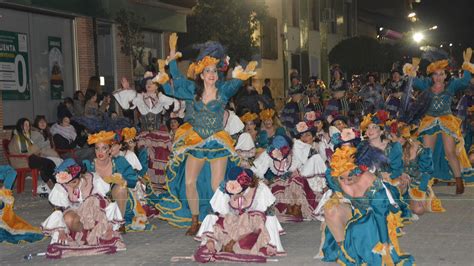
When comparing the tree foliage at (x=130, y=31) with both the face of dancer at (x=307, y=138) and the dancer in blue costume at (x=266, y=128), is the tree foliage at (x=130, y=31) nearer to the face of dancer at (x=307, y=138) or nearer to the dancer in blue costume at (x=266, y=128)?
the dancer in blue costume at (x=266, y=128)

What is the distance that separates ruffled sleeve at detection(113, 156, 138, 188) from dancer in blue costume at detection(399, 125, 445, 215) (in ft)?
10.9

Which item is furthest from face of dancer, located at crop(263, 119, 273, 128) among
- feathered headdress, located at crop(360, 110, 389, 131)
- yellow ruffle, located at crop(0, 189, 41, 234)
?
yellow ruffle, located at crop(0, 189, 41, 234)

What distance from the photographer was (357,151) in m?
7.82

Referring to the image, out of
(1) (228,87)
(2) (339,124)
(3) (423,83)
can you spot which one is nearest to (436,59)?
(3) (423,83)

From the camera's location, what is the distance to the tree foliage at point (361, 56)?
1661 inches

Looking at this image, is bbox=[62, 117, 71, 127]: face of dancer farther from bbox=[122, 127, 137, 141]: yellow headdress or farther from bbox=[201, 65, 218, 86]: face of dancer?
bbox=[201, 65, 218, 86]: face of dancer

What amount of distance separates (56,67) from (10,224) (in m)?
9.97

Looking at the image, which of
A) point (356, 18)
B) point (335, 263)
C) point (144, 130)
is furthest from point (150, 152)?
point (356, 18)

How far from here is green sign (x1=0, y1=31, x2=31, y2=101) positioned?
56.4 ft

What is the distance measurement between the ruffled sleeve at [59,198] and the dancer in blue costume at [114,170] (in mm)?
655

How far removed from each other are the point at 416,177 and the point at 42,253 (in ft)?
15.7

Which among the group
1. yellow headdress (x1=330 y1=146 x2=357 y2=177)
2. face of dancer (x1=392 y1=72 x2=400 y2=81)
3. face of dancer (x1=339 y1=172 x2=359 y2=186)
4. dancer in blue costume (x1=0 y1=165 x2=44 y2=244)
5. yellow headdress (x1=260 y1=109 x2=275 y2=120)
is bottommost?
dancer in blue costume (x1=0 y1=165 x2=44 y2=244)

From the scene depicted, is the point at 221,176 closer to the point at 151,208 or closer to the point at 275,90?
the point at 151,208

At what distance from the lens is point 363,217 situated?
753 centimetres
